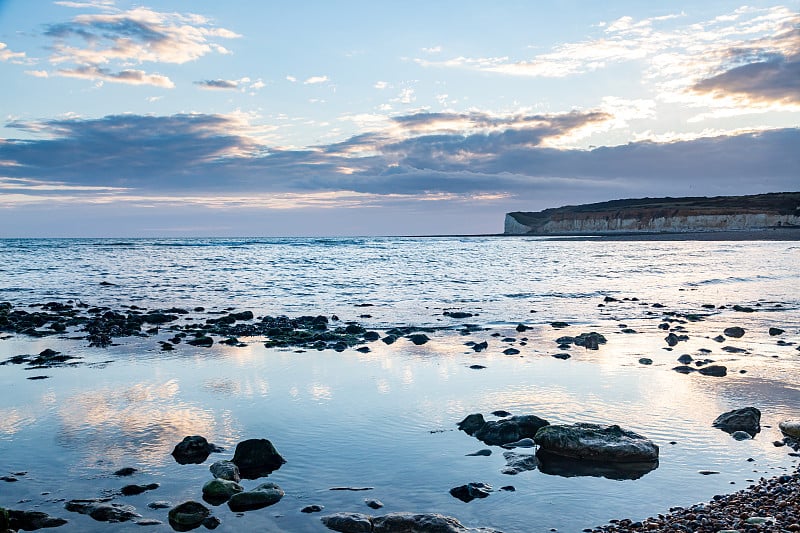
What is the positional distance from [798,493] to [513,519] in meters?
2.49

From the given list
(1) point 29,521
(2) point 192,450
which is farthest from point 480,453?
(1) point 29,521

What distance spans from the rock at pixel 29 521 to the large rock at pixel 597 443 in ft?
15.4

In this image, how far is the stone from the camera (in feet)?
21.7

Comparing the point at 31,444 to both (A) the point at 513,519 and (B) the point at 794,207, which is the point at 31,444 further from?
(B) the point at 794,207

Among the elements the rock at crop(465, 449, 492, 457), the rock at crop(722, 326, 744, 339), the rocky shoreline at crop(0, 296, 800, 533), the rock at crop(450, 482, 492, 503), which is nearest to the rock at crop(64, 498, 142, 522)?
the rocky shoreline at crop(0, 296, 800, 533)

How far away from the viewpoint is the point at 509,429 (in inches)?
290

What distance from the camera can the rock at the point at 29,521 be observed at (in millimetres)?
5098

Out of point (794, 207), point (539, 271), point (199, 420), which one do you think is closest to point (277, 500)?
point (199, 420)

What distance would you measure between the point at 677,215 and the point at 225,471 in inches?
5735

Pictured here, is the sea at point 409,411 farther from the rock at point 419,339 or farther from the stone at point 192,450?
the rock at point 419,339

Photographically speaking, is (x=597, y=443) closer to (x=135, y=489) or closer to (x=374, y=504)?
(x=374, y=504)

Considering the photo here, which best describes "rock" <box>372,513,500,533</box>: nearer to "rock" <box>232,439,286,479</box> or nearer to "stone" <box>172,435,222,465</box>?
"rock" <box>232,439,286,479</box>

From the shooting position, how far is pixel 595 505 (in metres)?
5.62

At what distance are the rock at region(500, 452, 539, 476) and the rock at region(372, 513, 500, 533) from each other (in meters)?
1.38
